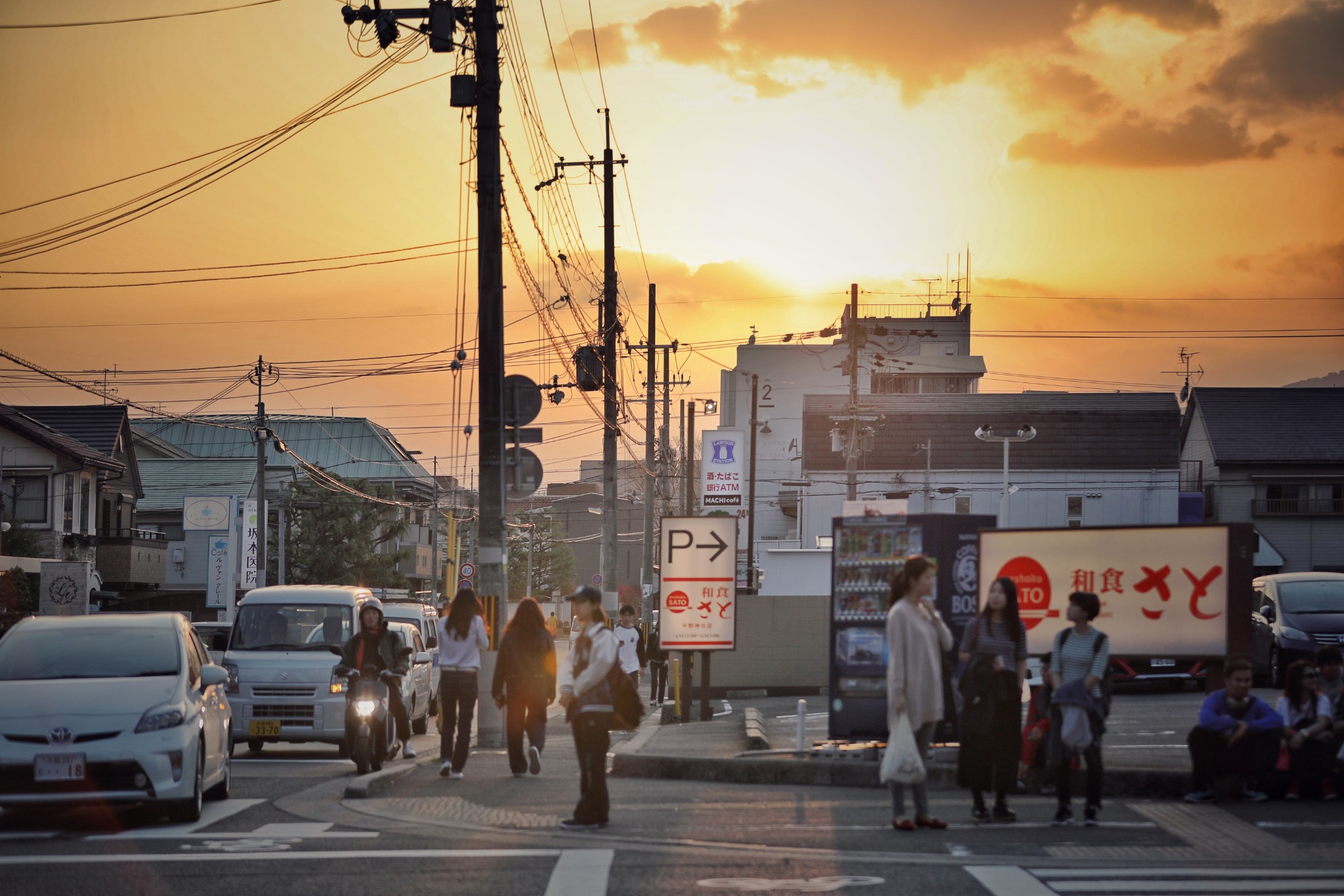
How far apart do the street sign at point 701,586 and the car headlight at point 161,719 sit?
39.8ft

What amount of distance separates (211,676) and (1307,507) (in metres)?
54.3

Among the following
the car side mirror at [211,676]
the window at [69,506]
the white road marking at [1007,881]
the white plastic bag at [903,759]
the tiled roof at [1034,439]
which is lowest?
the white road marking at [1007,881]

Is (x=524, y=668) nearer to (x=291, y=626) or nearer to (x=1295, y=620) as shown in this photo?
(x=291, y=626)

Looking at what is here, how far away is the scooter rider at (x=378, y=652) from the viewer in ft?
48.3

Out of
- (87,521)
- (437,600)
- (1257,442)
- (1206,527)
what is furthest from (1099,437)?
(1206,527)

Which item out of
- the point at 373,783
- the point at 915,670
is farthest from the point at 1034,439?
the point at 915,670

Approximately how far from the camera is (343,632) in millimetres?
19062

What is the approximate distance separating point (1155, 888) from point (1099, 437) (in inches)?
2316

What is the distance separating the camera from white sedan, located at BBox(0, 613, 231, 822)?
33.7ft

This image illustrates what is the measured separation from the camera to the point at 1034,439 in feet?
213

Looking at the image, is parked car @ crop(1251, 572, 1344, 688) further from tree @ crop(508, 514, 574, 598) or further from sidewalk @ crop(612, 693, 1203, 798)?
tree @ crop(508, 514, 574, 598)

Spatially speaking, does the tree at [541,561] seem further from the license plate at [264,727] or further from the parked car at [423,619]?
the license plate at [264,727]

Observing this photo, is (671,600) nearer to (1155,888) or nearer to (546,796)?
(546,796)

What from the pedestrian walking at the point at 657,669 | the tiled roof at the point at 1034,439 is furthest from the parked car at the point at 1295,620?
the tiled roof at the point at 1034,439
